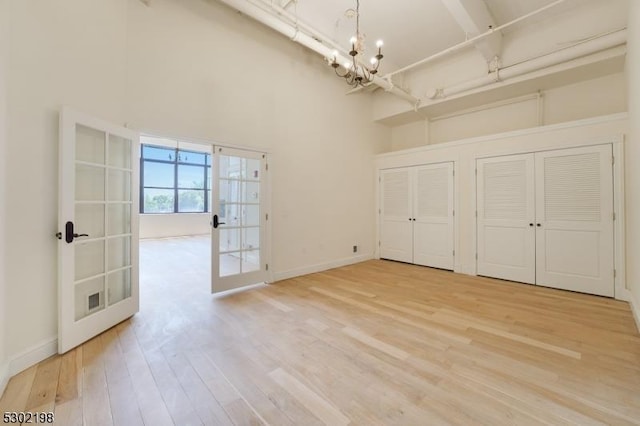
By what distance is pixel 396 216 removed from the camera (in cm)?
596

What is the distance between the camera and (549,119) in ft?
15.1

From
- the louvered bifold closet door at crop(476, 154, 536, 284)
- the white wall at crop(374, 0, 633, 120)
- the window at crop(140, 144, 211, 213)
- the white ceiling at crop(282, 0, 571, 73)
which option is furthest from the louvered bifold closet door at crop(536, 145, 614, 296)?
the window at crop(140, 144, 211, 213)

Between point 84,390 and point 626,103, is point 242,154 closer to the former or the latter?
point 84,390

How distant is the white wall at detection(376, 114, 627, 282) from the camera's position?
12.3ft

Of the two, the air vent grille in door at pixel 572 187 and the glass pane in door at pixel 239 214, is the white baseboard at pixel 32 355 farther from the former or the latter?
the air vent grille in door at pixel 572 187

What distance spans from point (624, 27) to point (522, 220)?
2.80 m

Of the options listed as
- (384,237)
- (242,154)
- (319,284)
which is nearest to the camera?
(242,154)

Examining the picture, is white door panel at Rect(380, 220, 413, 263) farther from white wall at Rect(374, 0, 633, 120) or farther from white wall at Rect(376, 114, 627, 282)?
white wall at Rect(374, 0, 633, 120)

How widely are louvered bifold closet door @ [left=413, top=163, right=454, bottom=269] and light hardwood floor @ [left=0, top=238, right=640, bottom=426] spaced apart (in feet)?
5.47

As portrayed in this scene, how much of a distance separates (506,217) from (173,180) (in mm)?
10849

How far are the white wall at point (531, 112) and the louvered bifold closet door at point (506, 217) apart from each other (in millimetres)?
1028

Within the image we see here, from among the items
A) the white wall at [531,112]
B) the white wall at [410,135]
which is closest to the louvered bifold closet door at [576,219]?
the white wall at [531,112]

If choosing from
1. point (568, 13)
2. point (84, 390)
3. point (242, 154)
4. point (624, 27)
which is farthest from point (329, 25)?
point (84, 390)

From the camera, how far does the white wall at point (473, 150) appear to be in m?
3.74
